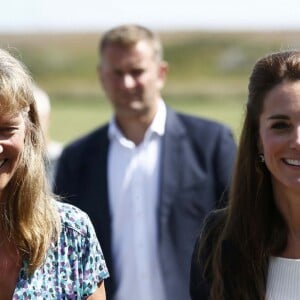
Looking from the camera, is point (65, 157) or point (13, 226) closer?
point (13, 226)

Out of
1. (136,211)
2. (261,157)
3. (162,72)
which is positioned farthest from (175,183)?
(261,157)

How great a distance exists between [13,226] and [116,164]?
2296 millimetres

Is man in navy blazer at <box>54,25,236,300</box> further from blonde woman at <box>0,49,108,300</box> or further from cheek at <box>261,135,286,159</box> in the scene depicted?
blonde woman at <box>0,49,108,300</box>

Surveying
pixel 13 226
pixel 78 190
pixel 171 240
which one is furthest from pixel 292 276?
pixel 78 190

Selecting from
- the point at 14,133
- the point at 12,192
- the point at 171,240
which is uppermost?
the point at 14,133

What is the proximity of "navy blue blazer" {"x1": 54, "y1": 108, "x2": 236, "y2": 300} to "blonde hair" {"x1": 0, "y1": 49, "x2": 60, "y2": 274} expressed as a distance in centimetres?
199

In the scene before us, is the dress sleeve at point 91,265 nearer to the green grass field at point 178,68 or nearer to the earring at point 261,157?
the earring at point 261,157

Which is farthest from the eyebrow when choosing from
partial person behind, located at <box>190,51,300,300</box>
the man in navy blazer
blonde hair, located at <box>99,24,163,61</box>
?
blonde hair, located at <box>99,24,163,61</box>

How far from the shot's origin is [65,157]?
5.78 meters

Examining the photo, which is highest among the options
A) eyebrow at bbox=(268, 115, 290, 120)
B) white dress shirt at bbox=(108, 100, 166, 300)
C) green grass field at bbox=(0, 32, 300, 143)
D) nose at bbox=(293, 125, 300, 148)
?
eyebrow at bbox=(268, 115, 290, 120)

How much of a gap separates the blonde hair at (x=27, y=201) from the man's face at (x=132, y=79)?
2.36 metres

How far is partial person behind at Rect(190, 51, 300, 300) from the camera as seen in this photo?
11.3 feet

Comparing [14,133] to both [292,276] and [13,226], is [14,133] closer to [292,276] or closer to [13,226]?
[13,226]

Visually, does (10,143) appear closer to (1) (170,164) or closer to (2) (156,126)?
(1) (170,164)
